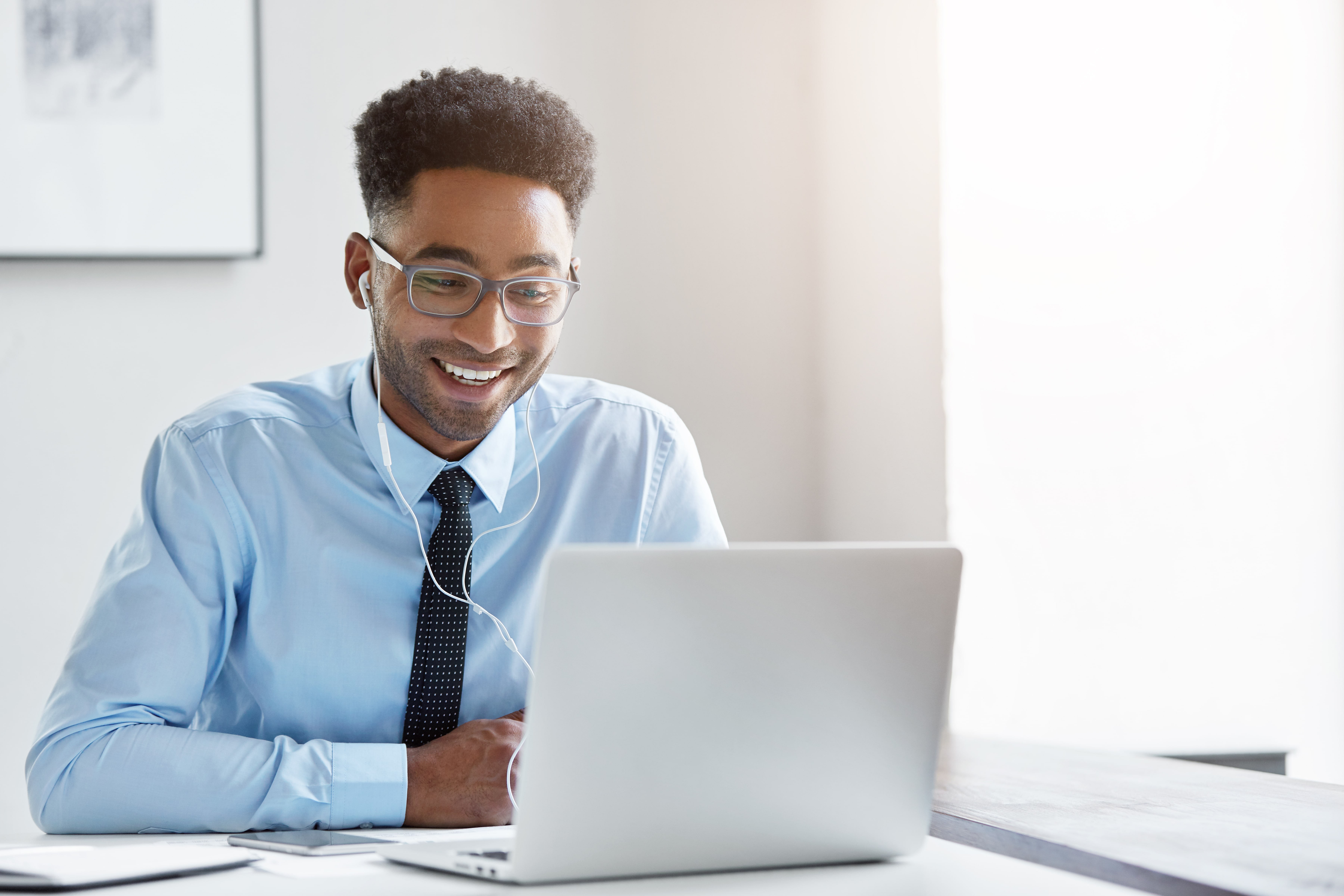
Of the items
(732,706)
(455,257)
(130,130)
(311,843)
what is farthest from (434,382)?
(130,130)

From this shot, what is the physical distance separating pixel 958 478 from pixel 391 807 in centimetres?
115

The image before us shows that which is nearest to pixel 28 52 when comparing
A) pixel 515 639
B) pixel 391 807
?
pixel 515 639

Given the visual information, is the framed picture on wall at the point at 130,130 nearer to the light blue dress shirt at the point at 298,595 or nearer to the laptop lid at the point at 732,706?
the light blue dress shirt at the point at 298,595

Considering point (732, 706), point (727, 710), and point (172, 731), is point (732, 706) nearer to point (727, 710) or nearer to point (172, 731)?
point (727, 710)

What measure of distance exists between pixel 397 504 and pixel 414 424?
0.10 meters

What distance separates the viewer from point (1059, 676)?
2010 millimetres

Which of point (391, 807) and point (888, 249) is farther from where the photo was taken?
point (888, 249)

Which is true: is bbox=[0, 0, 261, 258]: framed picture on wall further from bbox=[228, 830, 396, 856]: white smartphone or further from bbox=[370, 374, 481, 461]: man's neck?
bbox=[228, 830, 396, 856]: white smartphone

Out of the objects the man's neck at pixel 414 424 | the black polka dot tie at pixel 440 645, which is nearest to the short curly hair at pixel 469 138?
the man's neck at pixel 414 424

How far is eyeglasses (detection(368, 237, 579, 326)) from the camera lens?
51.9 inches

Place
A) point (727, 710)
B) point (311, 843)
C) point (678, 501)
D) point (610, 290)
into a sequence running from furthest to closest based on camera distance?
1. point (610, 290)
2. point (678, 501)
3. point (311, 843)
4. point (727, 710)

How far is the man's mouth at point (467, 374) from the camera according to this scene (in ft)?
4.43

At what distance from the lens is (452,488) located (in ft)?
4.45

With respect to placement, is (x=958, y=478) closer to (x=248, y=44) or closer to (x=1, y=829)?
(x=248, y=44)
